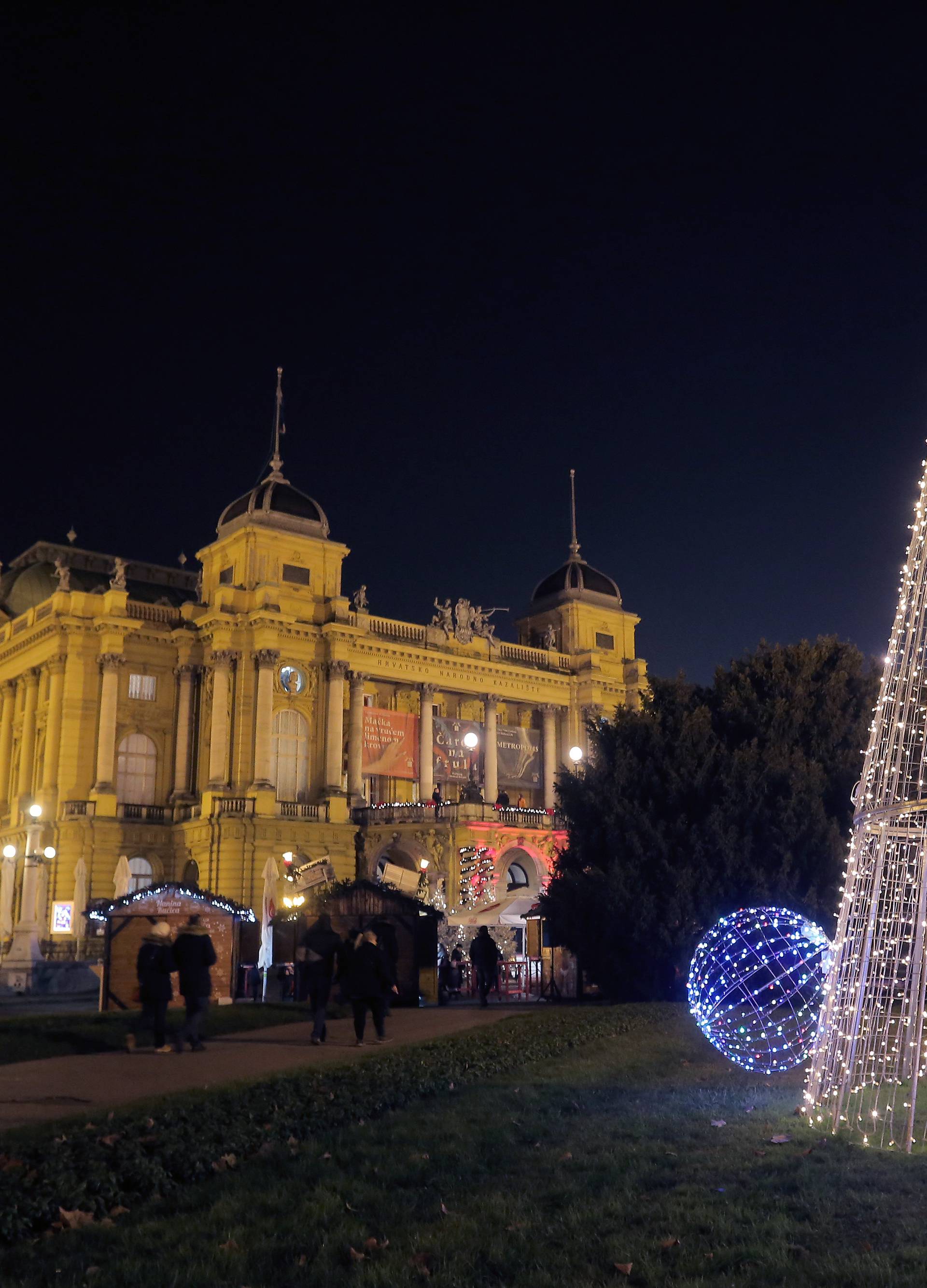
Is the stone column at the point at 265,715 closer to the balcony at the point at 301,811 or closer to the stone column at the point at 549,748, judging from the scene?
the balcony at the point at 301,811

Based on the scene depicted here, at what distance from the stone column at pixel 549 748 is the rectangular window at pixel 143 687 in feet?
67.3

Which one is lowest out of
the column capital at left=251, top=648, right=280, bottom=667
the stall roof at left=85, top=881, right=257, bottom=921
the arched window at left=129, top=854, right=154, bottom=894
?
the stall roof at left=85, top=881, right=257, bottom=921

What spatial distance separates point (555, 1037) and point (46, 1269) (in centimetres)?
1120

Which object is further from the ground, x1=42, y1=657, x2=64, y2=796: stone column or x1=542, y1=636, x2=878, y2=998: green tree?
x1=42, y1=657, x2=64, y2=796: stone column

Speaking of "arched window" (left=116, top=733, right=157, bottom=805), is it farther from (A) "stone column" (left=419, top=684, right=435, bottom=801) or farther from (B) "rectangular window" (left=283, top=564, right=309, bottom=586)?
(A) "stone column" (left=419, top=684, right=435, bottom=801)

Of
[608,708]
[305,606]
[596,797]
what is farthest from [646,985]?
[608,708]

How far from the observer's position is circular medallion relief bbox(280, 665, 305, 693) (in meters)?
56.2

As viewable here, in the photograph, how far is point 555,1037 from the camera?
16.8m

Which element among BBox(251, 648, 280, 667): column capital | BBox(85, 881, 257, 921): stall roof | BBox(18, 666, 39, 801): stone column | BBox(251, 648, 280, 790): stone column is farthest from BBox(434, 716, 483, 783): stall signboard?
BBox(85, 881, 257, 921): stall roof

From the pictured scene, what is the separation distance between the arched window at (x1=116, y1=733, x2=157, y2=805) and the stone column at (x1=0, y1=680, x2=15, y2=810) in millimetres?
6915

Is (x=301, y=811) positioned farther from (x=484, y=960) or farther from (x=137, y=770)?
(x=484, y=960)

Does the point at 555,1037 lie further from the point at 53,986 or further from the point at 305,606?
the point at 305,606

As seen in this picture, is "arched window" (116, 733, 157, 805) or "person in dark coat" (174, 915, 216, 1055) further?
"arched window" (116, 733, 157, 805)

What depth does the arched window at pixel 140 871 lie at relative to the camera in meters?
53.5
